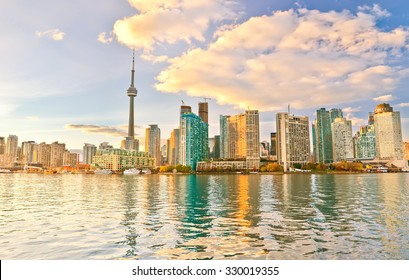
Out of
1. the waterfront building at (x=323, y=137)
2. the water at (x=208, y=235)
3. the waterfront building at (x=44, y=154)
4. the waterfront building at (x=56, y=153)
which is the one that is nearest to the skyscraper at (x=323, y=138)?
the waterfront building at (x=323, y=137)

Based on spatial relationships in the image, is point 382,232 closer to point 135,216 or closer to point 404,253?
point 404,253

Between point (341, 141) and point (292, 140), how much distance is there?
95.4 feet

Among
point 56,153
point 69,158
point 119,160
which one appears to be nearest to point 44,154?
point 56,153

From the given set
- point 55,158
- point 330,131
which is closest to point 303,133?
point 330,131

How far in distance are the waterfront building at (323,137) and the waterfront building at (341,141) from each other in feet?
9.96

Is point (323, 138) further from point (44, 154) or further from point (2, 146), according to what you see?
point (2, 146)

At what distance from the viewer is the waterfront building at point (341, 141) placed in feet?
517

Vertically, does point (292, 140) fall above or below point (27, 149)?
above

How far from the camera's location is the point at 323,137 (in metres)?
179

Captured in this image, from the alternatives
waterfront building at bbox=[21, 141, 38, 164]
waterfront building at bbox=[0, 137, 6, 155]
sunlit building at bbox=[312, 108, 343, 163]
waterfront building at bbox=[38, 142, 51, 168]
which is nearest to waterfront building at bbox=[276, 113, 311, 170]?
sunlit building at bbox=[312, 108, 343, 163]

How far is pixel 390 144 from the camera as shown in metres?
72.6

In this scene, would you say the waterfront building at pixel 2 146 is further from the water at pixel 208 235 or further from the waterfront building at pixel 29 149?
the water at pixel 208 235

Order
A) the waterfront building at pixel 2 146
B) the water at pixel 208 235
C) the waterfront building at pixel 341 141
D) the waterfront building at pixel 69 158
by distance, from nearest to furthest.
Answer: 1. the water at pixel 208 235
2. the waterfront building at pixel 2 146
3. the waterfront building at pixel 69 158
4. the waterfront building at pixel 341 141
